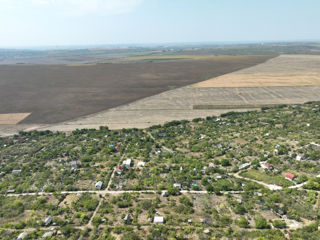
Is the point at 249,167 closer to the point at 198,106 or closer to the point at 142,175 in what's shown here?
the point at 142,175

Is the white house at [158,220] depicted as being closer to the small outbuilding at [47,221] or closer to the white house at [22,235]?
the small outbuilding at [47,221]

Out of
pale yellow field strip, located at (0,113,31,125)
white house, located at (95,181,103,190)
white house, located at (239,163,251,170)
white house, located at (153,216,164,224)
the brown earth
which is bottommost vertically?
white house, located at (153,216,164,224)

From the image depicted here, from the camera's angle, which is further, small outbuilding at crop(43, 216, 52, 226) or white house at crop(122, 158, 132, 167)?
white house at crop(122, 158, 132, 167)

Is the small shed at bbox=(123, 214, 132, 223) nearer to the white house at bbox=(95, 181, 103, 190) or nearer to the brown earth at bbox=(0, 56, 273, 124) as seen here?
the white house at bbox=(95, 181, 103, 190)

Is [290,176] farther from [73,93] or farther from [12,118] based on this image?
[73,93]

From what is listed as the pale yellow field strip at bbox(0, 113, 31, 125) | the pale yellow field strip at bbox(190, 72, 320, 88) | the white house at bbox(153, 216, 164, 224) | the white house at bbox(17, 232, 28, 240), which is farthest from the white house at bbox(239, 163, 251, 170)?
the pale yellow field strip at bbox(190, 72, 320, 88)

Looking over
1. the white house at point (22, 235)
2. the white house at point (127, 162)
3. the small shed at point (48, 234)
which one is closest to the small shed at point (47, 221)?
the small shed at point (48, 234)
